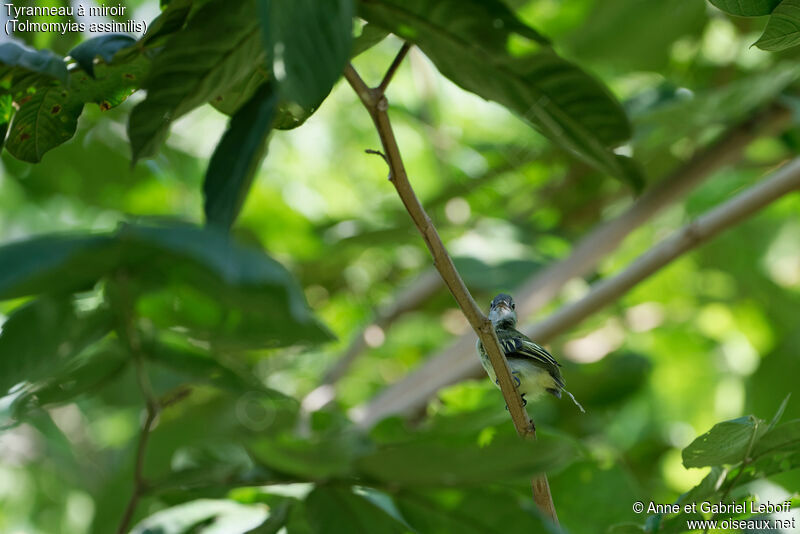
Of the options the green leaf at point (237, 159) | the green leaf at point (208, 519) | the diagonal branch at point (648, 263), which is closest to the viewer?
the green leaf at point (237, 159)

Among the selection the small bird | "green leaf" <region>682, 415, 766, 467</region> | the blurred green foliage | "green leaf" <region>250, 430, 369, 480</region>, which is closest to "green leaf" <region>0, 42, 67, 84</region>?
the blurred green foliage

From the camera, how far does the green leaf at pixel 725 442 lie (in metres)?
0.51

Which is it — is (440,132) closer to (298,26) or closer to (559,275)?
(559,275)

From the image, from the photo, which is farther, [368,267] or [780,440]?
[368,267]

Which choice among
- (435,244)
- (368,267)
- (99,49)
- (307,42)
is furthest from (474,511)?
(368,267)

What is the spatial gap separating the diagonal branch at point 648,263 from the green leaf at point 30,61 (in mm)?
782

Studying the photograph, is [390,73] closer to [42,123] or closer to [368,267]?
[42,123]

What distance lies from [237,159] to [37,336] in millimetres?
158

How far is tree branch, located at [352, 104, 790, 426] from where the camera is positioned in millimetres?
1231

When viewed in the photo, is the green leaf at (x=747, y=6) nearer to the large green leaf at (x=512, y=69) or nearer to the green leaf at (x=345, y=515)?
the large green leaf at (x=512, y=69)

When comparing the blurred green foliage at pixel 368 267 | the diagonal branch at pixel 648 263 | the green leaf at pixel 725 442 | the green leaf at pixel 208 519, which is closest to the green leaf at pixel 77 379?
the blurred green foliage at pixel 368 267

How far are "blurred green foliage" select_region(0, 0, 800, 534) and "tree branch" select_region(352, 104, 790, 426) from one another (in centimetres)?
4

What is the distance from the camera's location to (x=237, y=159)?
0.43m

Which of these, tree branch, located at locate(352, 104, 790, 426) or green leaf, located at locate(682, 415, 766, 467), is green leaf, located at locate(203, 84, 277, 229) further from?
tree branch, located at locate(352, 104, 790, 426)
